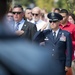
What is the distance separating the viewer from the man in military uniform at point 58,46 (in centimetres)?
708

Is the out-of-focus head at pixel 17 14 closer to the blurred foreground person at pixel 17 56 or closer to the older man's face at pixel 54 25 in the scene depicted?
the older man's face at pixel 54 25

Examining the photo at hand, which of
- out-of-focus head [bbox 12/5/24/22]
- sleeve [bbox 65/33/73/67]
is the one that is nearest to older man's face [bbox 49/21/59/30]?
sleeve [bbox 65/33/73/67]

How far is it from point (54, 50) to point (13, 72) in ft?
16.0

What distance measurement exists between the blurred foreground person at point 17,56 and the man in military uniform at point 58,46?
477 cm

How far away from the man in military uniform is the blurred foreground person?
477 centimetres

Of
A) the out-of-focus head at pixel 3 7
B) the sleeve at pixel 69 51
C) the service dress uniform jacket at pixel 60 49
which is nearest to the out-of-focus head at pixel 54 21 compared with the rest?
the service dress uniform jacket at pixel 60 49

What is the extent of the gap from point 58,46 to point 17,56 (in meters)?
4.97

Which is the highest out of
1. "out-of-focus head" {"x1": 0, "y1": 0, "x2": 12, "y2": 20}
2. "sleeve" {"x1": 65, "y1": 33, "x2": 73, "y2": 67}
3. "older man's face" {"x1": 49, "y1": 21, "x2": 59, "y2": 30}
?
"out-of-focus head" {"x1": 0, "y1": 0, "x2": 12, "y2": 20}

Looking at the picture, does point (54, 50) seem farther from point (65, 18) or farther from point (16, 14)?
point (16, 14)

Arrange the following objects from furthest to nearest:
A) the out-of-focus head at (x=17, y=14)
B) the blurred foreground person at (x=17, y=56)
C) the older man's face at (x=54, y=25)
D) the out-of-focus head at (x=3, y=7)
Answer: the out-of-focus head at (x=17, y=14), the older man's face at (x=54, y=25), the out-of-focus head at (x=3, y=7), the blurred foreground person at (x=17, y=56)

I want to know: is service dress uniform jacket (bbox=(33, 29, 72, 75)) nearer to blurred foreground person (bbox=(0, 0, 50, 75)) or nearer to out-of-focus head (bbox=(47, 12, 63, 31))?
out-of-focus head (bbox=(47, 12, 63, 31))

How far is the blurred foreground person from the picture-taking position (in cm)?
216

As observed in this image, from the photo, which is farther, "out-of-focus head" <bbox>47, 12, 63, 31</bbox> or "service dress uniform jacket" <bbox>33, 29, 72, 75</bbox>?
"out-of-focus head" <bbox>47, 12, 63, 31</bbox>

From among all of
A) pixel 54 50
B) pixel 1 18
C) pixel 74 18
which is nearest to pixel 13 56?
pixel 1 18
